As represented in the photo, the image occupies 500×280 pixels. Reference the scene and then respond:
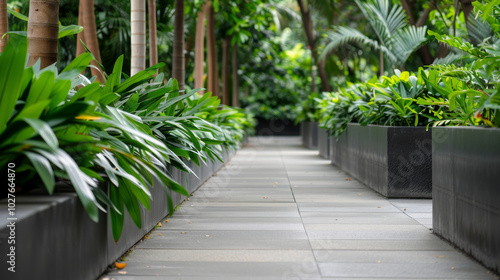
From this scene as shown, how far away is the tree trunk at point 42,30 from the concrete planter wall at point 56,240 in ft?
4.98

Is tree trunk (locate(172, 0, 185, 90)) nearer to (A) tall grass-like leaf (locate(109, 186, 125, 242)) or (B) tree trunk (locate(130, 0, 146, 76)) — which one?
(B) tree trunk (locate(130, 0, 146, 76))

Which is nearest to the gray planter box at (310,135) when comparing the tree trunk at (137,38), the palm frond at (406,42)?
the palm frond at (406,42)

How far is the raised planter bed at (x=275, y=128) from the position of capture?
3916cm

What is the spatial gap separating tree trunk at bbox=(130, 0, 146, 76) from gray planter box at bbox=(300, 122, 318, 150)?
12878 mm

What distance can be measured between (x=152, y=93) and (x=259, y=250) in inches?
73.4

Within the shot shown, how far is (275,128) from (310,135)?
1716 cm

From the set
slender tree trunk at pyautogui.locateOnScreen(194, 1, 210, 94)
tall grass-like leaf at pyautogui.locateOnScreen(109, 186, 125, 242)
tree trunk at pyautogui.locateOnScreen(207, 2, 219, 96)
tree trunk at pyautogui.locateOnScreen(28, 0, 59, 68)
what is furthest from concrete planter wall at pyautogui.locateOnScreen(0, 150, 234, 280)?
tree trunk at pyautogui.locateOnScreen(207, 2, 219, 96)

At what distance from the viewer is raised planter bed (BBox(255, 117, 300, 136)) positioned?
39156 mm

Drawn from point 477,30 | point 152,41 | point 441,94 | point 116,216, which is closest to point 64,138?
point 116,216

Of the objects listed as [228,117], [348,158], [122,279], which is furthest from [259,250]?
[228,117]

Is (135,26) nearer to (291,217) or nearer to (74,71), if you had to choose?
(291,217)

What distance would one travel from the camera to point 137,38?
8.45m

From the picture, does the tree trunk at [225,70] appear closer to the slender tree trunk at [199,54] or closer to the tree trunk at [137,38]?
the slender tree trunk at [199,54]

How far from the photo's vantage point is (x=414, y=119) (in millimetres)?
8633
